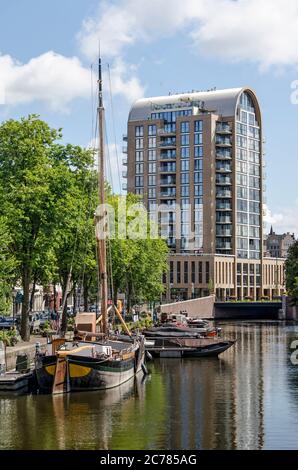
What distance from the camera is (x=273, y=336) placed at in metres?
102

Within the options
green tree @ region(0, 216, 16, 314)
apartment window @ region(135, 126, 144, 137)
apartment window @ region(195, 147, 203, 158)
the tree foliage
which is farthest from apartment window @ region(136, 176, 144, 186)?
green tree @ region(0, 216, 16, 314)

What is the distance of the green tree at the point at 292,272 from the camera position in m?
130

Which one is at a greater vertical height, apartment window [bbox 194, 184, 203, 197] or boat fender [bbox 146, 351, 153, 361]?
apartment window [bbox 194, 184, 203, 197]

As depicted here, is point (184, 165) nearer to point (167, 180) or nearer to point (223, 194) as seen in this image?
point (167, 180)

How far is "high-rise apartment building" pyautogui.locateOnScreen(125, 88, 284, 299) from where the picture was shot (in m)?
184

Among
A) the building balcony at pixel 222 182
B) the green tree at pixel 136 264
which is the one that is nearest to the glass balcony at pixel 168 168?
the building balcony at pixel 222 182

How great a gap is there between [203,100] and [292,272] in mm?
66075

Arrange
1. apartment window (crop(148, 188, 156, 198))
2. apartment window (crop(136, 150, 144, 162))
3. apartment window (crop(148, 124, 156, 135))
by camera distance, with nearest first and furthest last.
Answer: apartment window (crop(148, 124, 156, 135)) < apartment window (crop(148, 188, 156, 198)) < apartment window (crop(136, 150, 144, 162))

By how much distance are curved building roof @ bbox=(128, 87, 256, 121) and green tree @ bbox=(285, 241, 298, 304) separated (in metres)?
52.7

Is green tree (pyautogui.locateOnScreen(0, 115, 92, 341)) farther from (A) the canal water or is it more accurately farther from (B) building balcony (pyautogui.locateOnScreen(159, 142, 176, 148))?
(B) building balcony (pyautogui.locateOnScreen(159, 142, 176, 148))

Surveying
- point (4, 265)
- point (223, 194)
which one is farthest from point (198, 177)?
point (4, 265)

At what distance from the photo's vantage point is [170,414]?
4106 centimetres
